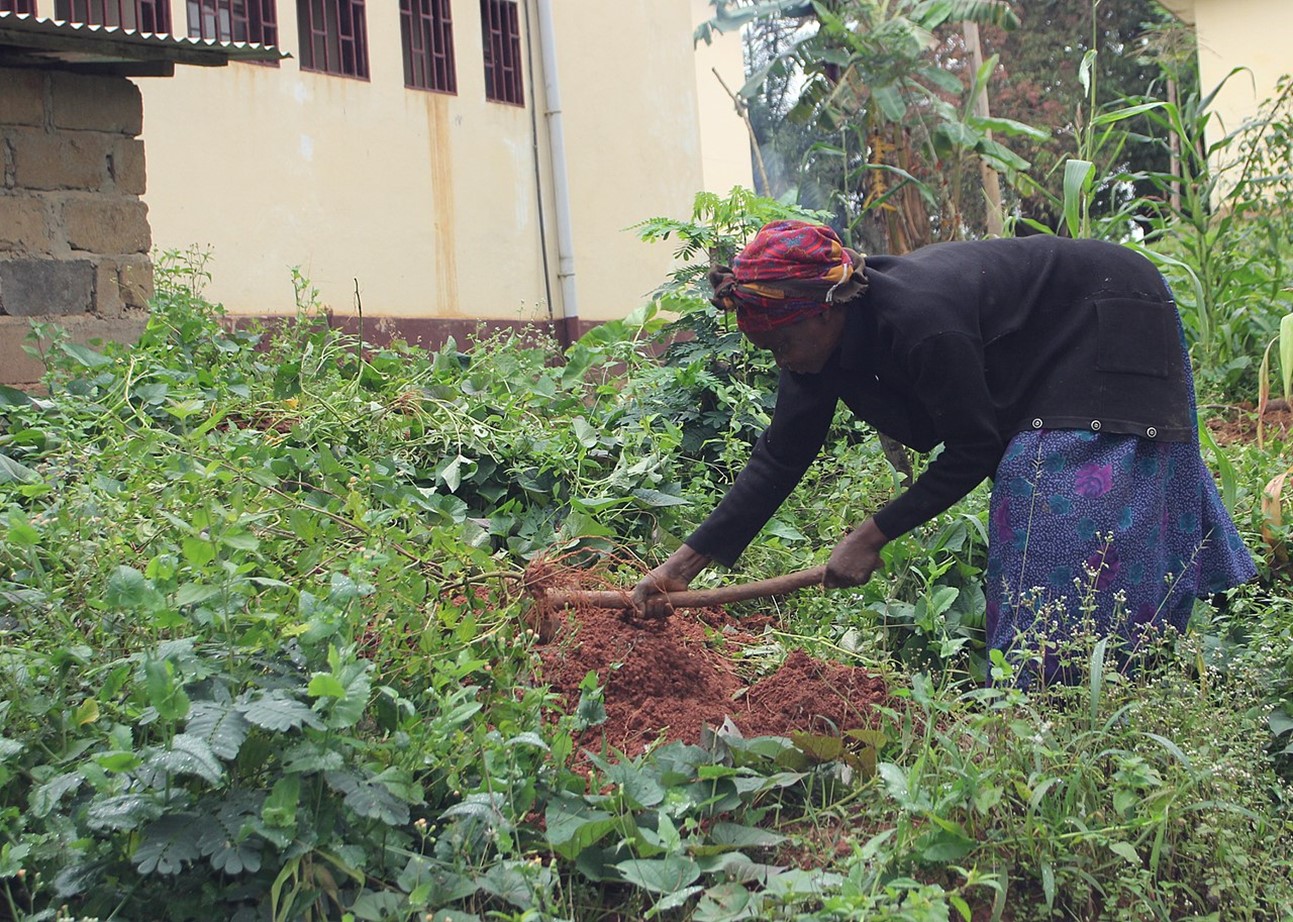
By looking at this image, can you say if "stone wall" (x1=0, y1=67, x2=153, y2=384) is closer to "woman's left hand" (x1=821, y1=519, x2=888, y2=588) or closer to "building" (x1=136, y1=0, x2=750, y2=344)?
"building" (x1=136, y1=0, x2=750, y2=344)

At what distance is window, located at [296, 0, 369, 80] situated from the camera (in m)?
9.93

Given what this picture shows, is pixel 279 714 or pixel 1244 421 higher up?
pixel 1244 421

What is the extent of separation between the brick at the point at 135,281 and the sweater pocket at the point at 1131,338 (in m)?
3.76

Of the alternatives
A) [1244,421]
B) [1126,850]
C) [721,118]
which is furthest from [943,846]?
[721,118]

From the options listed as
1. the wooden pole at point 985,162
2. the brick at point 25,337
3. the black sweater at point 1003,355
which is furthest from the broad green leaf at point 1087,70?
the brick at point 25,337

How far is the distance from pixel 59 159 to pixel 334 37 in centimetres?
546

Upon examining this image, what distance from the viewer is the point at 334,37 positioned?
10.2 metres

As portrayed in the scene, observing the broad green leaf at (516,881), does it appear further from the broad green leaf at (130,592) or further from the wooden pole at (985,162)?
the wooden pole at (985,162)

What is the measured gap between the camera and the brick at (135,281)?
17.5 ft

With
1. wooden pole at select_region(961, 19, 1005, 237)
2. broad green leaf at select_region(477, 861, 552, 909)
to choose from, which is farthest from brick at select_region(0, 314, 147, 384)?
wooden pole at select_region(961, 19, 1005, 237)

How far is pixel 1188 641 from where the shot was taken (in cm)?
292

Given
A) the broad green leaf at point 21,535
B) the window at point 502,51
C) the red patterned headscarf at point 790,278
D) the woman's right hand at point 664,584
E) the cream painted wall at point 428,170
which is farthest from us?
the window at point 502,51

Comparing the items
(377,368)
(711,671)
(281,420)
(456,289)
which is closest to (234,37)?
(456,289)

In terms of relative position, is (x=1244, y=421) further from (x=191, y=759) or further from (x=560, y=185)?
(x=560, y=185)
